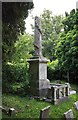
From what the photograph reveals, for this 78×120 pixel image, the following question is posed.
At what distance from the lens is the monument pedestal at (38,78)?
24.1ft

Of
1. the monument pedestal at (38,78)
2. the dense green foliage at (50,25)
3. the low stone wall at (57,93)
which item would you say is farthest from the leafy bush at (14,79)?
the dense green foliage at (50,25)

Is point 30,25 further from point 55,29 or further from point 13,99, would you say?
point 13,99

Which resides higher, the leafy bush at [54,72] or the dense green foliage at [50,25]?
the dense green foliage at [50,25]

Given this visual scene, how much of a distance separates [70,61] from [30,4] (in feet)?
22.8

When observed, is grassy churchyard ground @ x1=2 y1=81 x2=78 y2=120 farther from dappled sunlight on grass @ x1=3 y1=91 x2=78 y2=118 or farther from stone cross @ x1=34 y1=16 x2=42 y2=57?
stone cross @ x1=34 y1=16 x2=42 y2=57

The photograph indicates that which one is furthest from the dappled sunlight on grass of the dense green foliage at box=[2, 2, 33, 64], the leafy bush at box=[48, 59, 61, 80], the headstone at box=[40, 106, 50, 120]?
the leafy bush at box=[48, 59, 61, 80]

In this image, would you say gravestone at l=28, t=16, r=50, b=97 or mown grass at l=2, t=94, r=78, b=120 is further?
gravestone at l=28, t=16, r=50, b=97

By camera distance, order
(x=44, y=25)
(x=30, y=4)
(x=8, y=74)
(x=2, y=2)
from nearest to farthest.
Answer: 1. (x=2, y=2)
2. (x=30, y=4)
3. (x=8, y=74)
4. (x=44, y=25)

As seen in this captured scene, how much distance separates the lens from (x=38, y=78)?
7426 millimetres

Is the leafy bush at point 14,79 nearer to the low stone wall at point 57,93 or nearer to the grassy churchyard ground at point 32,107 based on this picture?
the grassy churchyard ground at point 32,107

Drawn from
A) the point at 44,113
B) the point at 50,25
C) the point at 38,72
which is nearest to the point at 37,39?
the point at 38,72

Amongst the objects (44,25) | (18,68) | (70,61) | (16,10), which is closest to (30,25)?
(44,25)

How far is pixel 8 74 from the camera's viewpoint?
772cm

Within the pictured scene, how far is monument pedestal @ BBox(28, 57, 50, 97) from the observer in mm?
7352
